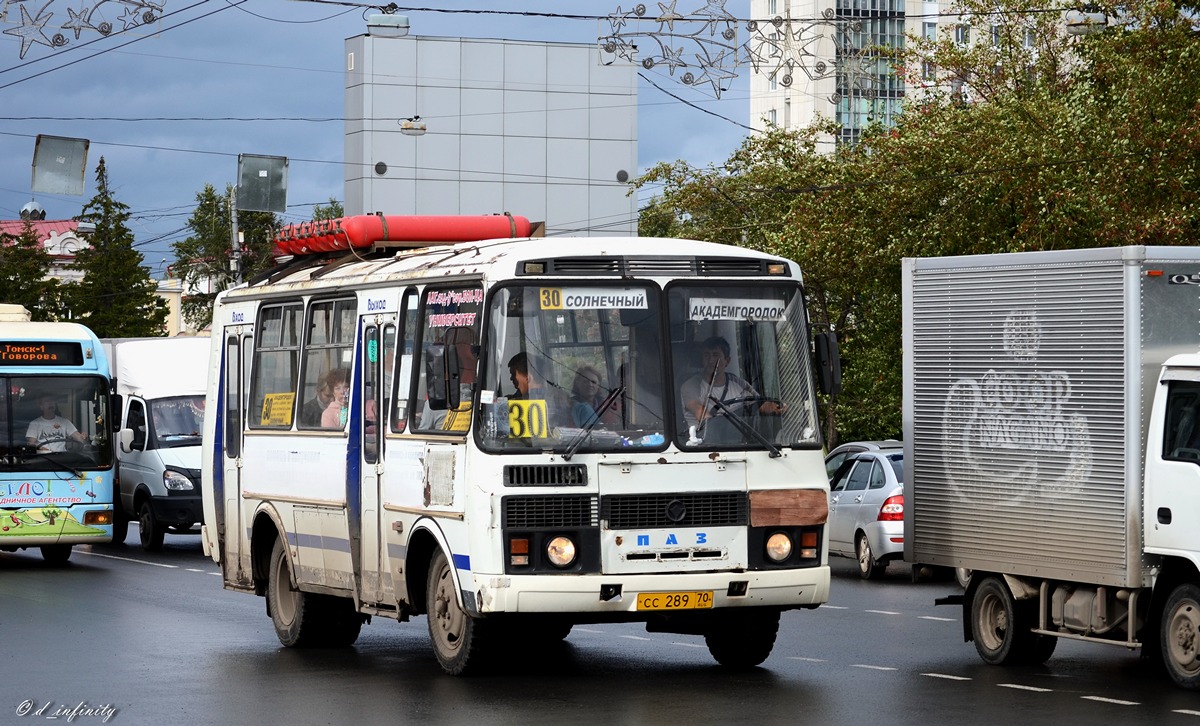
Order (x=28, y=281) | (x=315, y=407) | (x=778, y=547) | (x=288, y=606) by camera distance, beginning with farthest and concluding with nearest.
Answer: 1. (x=28, y=281)
2. (x=288, y=606)
3. (x=315, y=407)
4. (x=778, y=547)

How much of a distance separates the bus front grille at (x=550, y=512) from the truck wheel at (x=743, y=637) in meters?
1.55

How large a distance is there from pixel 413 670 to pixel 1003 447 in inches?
179

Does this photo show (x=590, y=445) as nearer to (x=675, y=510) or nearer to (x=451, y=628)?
(x=675, y=510)

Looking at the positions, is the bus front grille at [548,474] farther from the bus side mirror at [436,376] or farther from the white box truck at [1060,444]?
the white box truck at [1060,444]

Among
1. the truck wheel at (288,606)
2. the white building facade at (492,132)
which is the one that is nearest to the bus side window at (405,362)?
the truck wheel at (288,606)

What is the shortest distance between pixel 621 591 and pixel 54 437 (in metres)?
15.1

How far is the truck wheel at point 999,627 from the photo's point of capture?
1403 cm

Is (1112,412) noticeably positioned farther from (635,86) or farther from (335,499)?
(635,86)

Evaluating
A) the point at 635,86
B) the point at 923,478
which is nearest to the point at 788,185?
the point at 923,478

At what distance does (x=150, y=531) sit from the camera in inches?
A: 1156

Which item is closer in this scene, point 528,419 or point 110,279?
point 528,419

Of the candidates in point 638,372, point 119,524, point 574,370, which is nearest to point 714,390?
point 638,372

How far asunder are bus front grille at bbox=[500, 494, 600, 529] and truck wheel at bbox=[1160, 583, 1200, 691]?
12.1 feet

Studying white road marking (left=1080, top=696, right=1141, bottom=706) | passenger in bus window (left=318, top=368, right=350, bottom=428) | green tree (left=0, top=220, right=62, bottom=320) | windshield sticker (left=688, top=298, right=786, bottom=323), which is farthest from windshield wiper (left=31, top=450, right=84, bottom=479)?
green tree (left=0, top=220, right=62, bottom=320)
